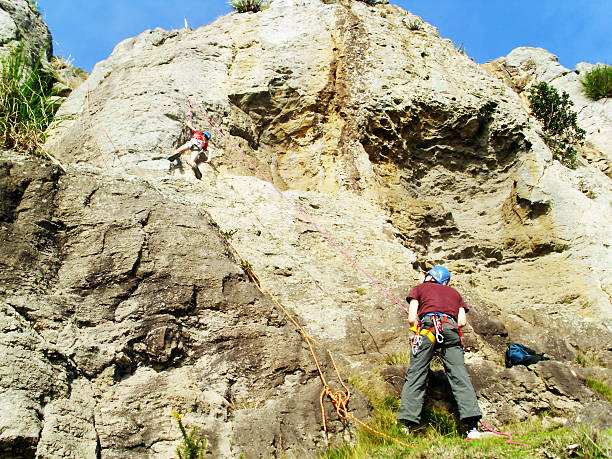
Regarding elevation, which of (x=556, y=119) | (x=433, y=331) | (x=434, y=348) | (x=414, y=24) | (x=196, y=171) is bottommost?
(x=434, y=348)

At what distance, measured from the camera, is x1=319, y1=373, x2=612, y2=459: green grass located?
4289 mm

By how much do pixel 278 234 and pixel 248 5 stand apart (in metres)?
9.87

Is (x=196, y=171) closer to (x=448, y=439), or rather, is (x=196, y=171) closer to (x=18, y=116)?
(x=18, y=116)

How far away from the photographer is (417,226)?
433 inches

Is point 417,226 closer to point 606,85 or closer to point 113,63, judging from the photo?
point 113,63

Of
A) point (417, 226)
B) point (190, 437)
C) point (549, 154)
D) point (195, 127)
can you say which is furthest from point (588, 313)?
point (195, 127)

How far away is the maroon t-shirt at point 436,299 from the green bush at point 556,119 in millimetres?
9684

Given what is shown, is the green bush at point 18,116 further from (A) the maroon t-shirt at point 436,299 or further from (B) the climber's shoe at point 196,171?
(A) the maroon t-shirt at point 436,299

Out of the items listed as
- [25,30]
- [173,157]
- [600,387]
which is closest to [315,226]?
[173,157]

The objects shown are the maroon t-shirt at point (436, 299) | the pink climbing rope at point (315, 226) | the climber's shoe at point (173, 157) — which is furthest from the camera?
the climber's shoe at point (173, 157)

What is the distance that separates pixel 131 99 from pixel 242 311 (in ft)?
23.3

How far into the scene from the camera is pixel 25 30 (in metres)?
15.4

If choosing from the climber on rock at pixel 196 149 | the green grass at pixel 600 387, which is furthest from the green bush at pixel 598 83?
the climber on rock at pixel 196 149

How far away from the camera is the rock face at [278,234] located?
17.6ft
